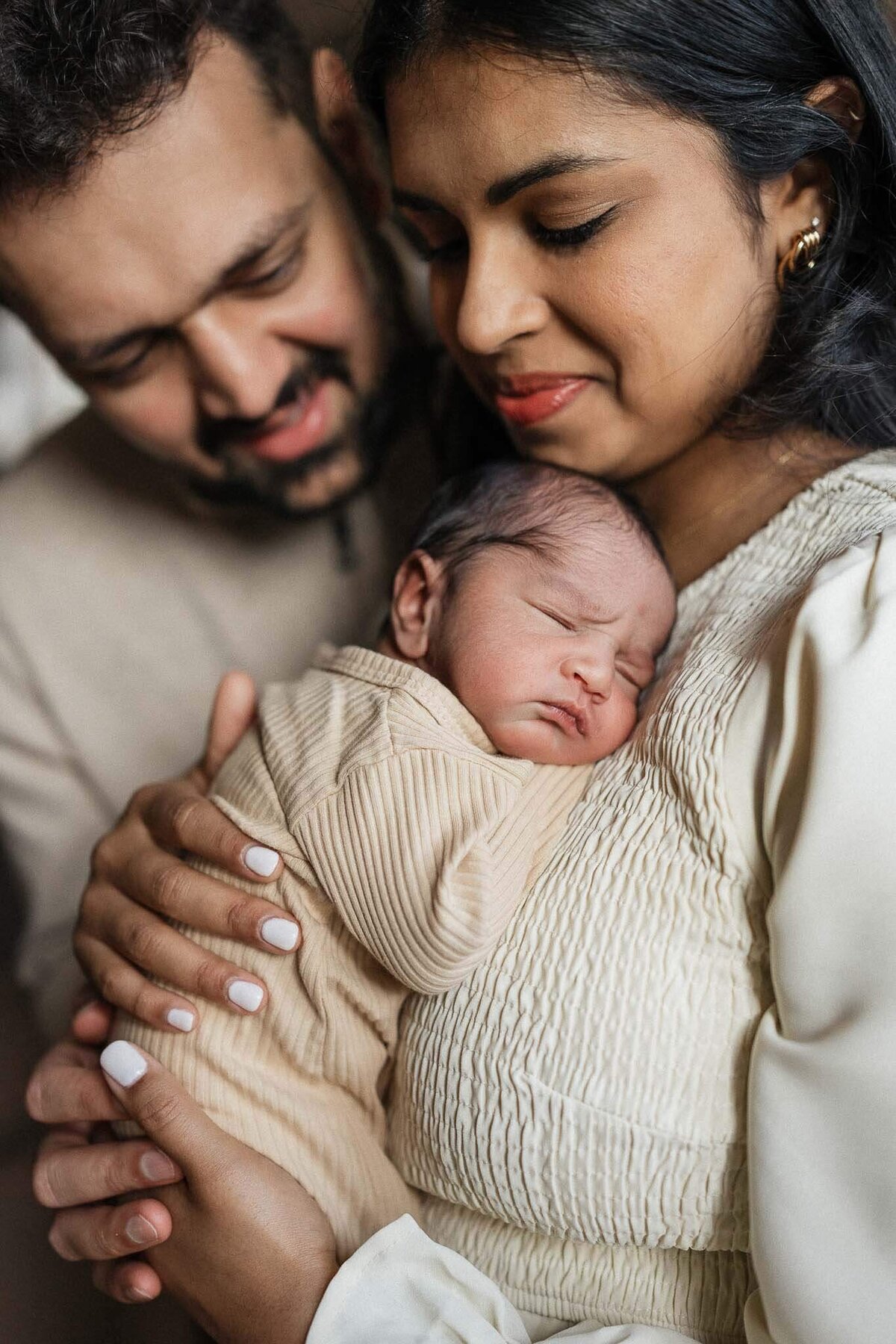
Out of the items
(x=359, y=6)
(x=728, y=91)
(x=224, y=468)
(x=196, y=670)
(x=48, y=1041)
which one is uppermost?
(x=359, y=6)

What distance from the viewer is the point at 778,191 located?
3.21ft

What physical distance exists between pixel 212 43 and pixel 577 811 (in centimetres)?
90

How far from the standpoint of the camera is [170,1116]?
0.89 meters

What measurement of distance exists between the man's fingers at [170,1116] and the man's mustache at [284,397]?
736 millimetres

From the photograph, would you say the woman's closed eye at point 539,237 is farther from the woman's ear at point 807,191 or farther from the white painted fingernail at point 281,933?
the white painted fingernail at point 281,933

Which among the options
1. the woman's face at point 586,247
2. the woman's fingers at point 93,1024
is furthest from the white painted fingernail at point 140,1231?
the woman's face at point 586,247

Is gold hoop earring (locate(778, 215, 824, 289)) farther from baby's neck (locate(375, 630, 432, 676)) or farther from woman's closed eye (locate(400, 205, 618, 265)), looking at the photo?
baby's neck (locate(375, 630, 432, 676))

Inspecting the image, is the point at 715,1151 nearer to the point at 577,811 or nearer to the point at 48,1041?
the point at 577,811

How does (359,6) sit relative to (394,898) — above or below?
above

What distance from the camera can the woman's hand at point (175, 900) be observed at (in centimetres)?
92

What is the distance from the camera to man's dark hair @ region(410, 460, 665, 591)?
1002 millimetres

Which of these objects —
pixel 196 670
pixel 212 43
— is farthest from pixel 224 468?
pixel 212 43

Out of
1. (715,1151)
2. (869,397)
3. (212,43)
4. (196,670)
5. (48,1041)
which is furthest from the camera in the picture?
(196,670)

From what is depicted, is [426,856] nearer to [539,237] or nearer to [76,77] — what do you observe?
[539,237]
